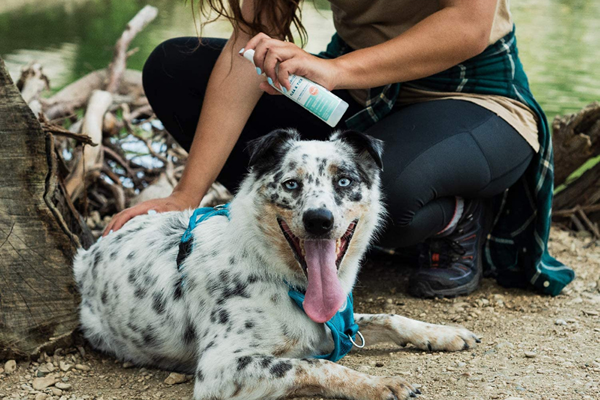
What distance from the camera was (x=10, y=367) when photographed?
257 centimetres

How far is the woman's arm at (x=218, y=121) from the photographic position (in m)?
3.02

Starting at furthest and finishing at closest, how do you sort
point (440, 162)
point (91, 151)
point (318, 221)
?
1. point (91, 151)
2. point (440, 162)
3. point (318, 221)

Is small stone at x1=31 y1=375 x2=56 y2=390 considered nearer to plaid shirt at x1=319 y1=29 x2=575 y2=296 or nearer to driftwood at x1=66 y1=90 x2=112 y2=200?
driftwood at x1=66 y1=90 x2=112 y2=200

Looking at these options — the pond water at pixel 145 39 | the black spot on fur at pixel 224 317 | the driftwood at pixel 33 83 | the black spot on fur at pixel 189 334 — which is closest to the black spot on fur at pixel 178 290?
the black spot on fur at pixel 189 334

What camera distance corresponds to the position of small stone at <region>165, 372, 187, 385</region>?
7.89 feet

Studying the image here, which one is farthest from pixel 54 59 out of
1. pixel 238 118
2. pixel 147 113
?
pixel 238 118

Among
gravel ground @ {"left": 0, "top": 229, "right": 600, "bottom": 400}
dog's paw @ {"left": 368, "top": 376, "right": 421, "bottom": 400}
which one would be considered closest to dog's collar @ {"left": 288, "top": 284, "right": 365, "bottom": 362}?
gravel ground @ {"left": 0, "top": 229, "right": 600, "bottom": 400}

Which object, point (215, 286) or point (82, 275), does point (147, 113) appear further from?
point (215, 286)

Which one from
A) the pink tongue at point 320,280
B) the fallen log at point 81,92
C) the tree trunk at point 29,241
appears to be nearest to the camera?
the pink tongue at point 320,280

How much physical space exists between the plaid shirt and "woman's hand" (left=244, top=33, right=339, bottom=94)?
83 centimetres

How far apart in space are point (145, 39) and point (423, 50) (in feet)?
16.7

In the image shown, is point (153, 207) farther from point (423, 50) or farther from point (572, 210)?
point (572, 210)

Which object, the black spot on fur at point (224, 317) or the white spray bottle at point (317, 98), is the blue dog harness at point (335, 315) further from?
the white spray bottle at point (317, 98)

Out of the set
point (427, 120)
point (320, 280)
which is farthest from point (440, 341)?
point (427, 120)
